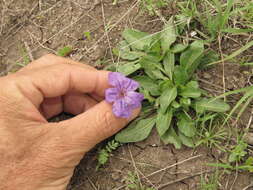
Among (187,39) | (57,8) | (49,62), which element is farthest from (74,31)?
(187,39)

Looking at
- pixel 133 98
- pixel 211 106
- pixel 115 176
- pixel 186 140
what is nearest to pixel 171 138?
pixel 186 140

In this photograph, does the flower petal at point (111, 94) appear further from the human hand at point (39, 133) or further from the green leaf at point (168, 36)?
the green leaf at point (168, 36)

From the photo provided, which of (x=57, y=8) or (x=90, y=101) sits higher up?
(x=57, y=8)

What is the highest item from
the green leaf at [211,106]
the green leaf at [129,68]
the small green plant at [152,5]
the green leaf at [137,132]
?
the small green plant at [152,5]

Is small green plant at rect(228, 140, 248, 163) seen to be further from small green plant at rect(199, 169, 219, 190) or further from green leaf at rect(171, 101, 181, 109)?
green leaf at rect(171, 101, 181, 109)

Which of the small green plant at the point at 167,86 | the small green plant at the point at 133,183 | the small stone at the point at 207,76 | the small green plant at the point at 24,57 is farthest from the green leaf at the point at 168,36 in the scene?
the small green plant at the point at 24,57

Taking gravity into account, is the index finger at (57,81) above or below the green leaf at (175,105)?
above

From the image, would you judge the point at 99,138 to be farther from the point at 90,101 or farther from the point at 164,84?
the point at 164,84
